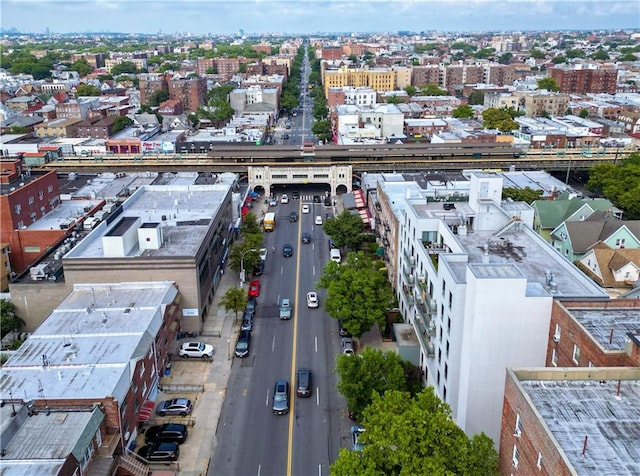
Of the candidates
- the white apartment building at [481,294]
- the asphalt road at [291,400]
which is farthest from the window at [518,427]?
the asphalt road at [291,400]

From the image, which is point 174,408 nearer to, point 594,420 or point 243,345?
point 243,345

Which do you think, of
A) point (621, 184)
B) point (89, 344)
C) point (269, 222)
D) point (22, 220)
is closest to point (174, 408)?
point (89, 344)

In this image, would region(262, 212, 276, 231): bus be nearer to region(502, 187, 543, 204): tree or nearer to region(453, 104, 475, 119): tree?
region(502, 187, 543, 204): tree

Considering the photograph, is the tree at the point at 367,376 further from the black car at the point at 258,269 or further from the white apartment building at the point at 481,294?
the black car at the point at 258,269

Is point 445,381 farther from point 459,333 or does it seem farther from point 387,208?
point 387,208

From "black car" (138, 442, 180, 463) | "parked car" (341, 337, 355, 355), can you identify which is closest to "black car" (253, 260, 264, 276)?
"parked car" (341, 337, 355, 355)
